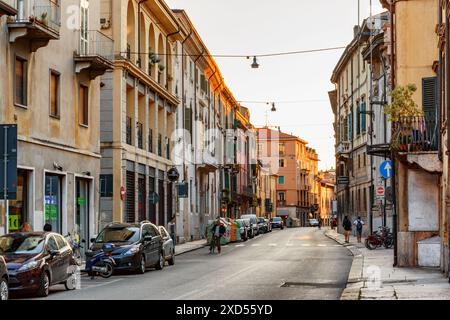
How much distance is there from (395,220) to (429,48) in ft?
17.0

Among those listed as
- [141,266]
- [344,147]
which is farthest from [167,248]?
[344,147]

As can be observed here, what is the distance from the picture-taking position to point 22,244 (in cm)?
2106

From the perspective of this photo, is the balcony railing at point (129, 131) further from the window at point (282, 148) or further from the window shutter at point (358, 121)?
the window at point (282, 148)

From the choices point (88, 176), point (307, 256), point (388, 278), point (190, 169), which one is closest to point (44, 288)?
point (388, 278)

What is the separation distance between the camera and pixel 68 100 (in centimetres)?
3212

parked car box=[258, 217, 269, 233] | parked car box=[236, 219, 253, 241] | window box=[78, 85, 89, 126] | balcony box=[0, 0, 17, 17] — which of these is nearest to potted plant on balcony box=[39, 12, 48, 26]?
balcony box=[0, 0, 17, 17]

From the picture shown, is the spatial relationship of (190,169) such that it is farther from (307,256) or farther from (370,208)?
(307,256)

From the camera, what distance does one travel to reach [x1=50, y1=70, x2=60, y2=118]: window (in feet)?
100

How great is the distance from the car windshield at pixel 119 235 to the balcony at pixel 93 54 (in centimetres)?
717

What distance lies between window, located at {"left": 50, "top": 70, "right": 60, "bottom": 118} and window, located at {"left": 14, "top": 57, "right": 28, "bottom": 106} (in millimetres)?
2354

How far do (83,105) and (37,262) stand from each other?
14.8 metres

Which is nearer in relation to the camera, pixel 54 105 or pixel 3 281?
pixel 3 281

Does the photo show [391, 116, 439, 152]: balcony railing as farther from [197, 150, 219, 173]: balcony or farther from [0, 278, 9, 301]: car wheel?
[197, 150, 219, 173]: balcony

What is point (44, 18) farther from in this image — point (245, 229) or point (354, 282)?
point (245, 229)
